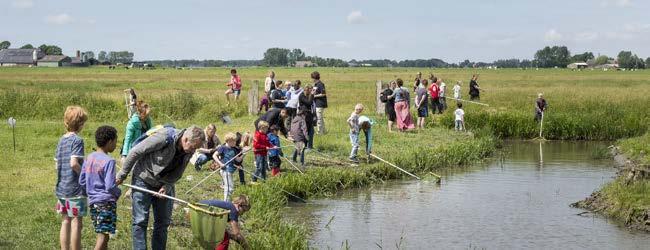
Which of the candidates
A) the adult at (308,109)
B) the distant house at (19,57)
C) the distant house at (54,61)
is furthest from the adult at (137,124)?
the distant house at (19,57)

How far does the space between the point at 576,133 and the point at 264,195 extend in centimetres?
1721

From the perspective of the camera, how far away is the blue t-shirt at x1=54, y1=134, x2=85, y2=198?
9.03 m

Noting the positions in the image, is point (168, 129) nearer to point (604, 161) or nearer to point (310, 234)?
point (310, 234)

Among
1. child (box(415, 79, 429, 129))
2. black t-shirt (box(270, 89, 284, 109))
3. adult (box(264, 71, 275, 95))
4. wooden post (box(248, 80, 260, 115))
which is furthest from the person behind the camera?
wooden post (box(248, 80, 260, 115))

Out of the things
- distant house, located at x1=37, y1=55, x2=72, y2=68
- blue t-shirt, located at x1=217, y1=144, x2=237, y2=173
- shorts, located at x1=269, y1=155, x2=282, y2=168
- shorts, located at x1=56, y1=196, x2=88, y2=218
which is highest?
shorts, located at x1=56, y1=196, x2=88, y2=218

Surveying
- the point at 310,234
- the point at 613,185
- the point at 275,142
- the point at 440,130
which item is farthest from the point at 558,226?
the point at 440,130

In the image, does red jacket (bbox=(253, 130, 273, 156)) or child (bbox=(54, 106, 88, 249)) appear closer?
child (bbox=(54, 106, 88, 249))

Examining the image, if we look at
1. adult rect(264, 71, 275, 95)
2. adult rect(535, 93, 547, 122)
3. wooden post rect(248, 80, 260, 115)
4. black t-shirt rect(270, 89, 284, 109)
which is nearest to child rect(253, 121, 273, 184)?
black t-shirt rect(270, 89, 284, 109)

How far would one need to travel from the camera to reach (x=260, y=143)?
1573cm

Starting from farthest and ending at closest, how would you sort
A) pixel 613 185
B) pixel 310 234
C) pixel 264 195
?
pixel 613 185 → pixel 264 195 → pixel 310 234

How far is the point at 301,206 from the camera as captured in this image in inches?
628

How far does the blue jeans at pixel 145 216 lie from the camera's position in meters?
8.92

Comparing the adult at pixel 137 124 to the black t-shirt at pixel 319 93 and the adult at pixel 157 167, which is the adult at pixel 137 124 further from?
the black t-shirt at pixel 319 93

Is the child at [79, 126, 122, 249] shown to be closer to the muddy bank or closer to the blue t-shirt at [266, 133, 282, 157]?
the blue t-shirt at [266, 133, 282, 157]
